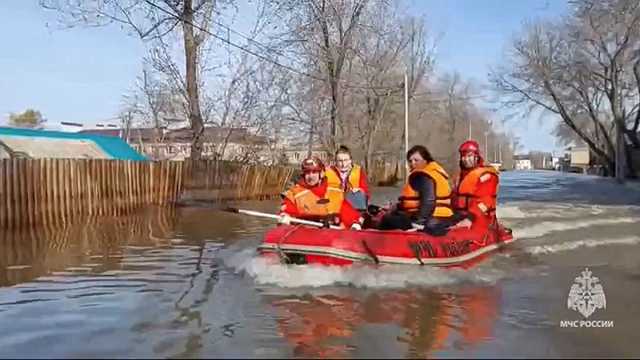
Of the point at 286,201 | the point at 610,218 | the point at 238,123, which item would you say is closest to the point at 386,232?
the point at 286,201

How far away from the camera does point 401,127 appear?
2188 inches

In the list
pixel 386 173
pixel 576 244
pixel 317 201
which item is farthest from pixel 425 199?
pixel 386 173

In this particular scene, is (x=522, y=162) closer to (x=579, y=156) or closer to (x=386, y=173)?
(x=579, y=156)

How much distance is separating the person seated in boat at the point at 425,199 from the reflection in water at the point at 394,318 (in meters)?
1.68

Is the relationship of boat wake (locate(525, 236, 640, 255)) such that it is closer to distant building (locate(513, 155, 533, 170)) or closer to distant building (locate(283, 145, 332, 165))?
distant building (locate(283, 145, 332, 165))

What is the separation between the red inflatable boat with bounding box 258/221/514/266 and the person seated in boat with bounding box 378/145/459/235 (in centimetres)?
41

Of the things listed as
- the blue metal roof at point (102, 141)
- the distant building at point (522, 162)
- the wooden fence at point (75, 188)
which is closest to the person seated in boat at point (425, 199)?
the wooden fence at point (75, 188)

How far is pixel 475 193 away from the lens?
456 inches

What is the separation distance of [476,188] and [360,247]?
98.8 inches

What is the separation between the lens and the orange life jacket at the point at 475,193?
11562 millimetres

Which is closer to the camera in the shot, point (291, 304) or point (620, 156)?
point (291, 304)

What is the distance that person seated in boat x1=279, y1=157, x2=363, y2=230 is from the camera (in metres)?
11.5

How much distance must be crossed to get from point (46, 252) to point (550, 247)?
8.95m

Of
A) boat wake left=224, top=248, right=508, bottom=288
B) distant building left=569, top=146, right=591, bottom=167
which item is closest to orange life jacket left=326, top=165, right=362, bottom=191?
boat wake left=224, top=248, right=508, bottom=288
